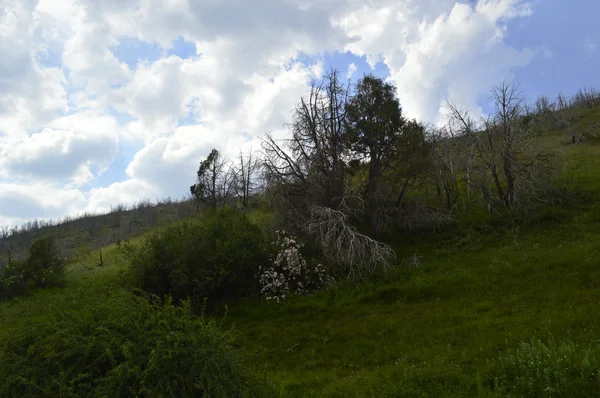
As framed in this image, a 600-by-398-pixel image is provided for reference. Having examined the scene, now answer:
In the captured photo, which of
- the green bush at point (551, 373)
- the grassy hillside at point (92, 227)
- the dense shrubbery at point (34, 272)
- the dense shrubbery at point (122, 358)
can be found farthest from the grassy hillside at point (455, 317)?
the grassy hillside at point (92, 227)

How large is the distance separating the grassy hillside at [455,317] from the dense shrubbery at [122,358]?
0.87m

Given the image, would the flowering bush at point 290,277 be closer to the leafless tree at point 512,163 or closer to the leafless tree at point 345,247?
the leafless tree at point 345,247

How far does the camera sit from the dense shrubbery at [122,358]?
6.32 metres

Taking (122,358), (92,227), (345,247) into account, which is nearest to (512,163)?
(345,247)

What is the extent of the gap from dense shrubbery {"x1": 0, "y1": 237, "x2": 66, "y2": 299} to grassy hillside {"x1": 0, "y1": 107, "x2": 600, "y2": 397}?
1.27m

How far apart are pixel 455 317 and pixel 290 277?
835 cm

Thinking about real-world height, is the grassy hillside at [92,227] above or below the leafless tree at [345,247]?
above

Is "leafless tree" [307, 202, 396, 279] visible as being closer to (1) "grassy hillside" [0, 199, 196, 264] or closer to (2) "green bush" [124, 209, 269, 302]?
(2) "green bush" [124, 209, 269, 302]

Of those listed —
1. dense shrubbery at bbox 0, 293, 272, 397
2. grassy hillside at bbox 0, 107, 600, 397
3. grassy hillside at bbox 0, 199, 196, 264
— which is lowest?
grassy hillside at bbox 0, 107, 600, 397

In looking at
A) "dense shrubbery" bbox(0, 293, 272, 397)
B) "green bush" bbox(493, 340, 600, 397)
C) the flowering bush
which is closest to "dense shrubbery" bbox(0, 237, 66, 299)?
the flowering bush

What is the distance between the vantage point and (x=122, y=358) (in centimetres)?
684

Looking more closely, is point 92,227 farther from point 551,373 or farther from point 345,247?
point 551,373

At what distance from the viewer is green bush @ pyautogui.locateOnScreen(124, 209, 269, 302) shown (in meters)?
18.9

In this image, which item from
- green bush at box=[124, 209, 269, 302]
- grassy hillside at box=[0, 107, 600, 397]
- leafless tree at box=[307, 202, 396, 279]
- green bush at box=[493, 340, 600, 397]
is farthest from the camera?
green bush at box=[124, 209, 269, 302]
